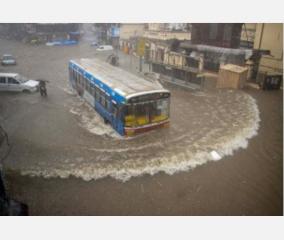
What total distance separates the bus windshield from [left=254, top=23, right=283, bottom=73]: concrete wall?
15451 mm

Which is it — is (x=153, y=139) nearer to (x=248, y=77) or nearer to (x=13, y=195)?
(x=13, y=195)

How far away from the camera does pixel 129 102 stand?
44.5 feet

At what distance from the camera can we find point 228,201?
32.5ft

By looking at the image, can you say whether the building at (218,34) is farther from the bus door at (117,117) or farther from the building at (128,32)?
the bus door at (117,117)

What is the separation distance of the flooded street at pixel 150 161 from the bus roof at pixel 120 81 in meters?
2.52

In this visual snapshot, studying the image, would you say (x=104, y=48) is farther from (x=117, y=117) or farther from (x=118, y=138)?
(x=118, y=138)

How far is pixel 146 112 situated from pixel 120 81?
281 centimetres

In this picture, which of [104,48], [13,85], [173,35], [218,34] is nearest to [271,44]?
[218,34]

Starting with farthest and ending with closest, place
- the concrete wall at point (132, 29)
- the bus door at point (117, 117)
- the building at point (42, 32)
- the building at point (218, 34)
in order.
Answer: the building at point (42, 32), the concrete wall at point (132, 29), the building at point (218, 34), the bus door at point (117, 117)

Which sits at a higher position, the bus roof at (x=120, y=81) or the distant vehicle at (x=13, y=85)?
the bus roof at (x=120, y=81)

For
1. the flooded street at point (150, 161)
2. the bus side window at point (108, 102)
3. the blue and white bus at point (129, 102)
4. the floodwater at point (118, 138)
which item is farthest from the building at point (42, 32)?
the bus side window at point (108, 102)

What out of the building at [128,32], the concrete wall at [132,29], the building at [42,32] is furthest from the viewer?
the building at [42,32]

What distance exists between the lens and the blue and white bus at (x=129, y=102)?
45.4ft

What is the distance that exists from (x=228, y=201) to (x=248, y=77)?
64.2 ft
